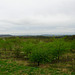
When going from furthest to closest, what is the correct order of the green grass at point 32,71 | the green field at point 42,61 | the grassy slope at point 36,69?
the green field at point 42,61, the grassy slope at point 36,69, the green grass at point 32,71

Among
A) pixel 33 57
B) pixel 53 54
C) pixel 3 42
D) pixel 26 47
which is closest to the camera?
pixel 33 57

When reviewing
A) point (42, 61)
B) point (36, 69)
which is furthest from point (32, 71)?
point (42, 61)

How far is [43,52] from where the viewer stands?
13.4 m

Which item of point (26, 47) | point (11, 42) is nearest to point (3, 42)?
point (11, 42)

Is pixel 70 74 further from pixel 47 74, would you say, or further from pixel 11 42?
pixel 11 42

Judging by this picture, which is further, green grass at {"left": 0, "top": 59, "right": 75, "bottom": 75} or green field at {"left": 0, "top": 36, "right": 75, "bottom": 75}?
green field at {"left": 0, "top": 36, "right": 75, "bottom": 75}

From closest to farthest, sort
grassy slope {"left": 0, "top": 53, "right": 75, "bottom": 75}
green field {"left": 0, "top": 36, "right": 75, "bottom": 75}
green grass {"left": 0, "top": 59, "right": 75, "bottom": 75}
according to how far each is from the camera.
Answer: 1. green grass {"left": 0, "top": 59, "right": 75, "bottom": 75}
2. grassy slope {"left": 0, "top": 53, "right": 75, "bottom": 75}
3. green field {"left": 0, "top": 36, "right": 75, "bottom": 75}

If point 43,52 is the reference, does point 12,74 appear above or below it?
below

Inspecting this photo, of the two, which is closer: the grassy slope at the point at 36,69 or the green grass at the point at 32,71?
the green grass at the point at 32,71

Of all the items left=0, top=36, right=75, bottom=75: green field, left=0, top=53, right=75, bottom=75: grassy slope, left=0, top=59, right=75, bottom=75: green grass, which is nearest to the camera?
left=0, top=59, right=75, bottom=75: green grass

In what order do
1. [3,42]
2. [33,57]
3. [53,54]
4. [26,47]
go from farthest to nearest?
[3,42]
[26,47]
[53,54]
[33,57]

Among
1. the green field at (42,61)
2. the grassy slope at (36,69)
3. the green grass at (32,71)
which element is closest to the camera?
the green grass at (32,71)

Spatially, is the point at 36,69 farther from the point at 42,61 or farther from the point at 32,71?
the point at 42,61

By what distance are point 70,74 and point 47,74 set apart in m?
2.96
